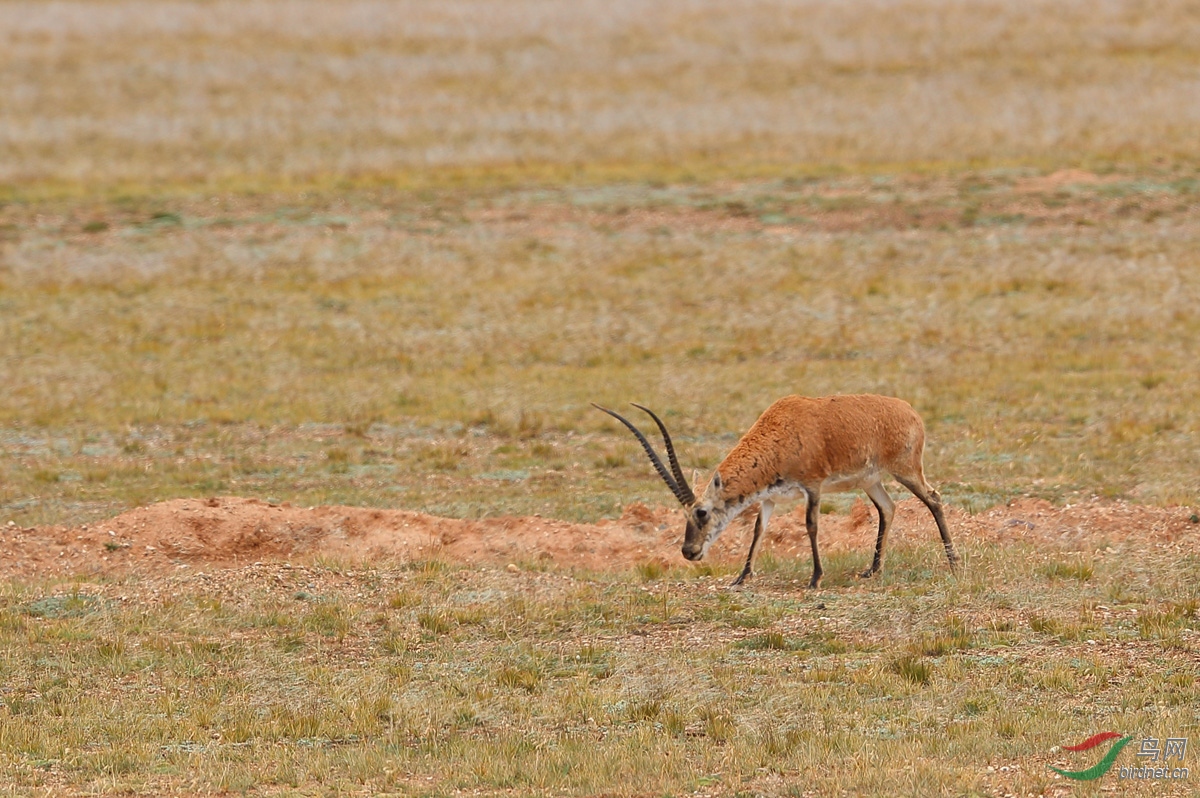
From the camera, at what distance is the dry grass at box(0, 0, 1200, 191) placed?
4756 cm

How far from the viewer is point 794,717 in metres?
12.0

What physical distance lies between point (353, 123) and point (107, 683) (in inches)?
1641

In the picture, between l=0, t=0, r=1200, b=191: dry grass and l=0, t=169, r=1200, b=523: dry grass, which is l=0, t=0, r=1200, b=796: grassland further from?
l=0, t=0, r=1200, b=191: dry grass

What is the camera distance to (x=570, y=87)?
2250 inches

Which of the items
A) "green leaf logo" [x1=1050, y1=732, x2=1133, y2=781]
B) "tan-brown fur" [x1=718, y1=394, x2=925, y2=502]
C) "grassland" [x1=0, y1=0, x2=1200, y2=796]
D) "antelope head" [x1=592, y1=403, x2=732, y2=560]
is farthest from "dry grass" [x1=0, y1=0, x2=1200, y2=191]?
"green leaf logo" [x1=1050, y1=732, x2=1133, y2=781]

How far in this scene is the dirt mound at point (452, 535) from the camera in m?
17.7

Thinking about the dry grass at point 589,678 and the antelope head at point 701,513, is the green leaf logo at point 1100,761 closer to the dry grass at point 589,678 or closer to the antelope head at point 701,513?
the dry grass at point 589,678

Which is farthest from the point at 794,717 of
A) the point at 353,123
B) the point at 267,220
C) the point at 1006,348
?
the point at 353,123

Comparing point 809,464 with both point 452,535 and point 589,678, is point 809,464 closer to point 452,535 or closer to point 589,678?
point 589,678

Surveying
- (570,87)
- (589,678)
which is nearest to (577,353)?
(589,678)

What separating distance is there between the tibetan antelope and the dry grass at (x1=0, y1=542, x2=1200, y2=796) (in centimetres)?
73

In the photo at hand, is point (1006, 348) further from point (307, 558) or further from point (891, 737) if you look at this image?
point (891, 737)

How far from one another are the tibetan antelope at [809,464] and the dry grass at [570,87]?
29734mm

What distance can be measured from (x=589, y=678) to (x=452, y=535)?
572 centimetres
